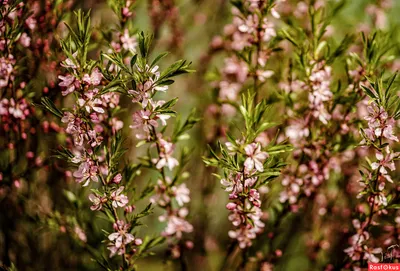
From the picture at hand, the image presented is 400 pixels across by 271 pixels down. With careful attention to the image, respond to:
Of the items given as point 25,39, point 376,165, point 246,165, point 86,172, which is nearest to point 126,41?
point 25,39

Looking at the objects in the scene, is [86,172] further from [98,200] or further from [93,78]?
[93,78]

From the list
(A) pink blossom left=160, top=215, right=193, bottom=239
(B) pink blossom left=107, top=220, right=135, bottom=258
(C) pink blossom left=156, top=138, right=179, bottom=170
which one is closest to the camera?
(B) pink blossom left=107, top=220, right=135, bottom=258

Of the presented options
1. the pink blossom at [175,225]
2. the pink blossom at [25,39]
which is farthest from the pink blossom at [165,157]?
the pink blossom at [25,39]

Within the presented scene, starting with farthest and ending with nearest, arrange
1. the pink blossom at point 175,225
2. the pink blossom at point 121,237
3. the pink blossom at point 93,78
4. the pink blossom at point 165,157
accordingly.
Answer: the pink blossom at point 175,225 < the pink blossom at point 165,157 < the pink blossom at point 121,237 < the pink blossom at point 93,78

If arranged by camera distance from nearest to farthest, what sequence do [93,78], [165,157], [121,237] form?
[93,78] < [121,237] < [165,157]

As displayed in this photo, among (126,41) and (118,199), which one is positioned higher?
(126,41)

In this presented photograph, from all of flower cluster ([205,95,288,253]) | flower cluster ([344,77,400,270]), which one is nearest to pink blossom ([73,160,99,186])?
flower cluster ([205,95,288,253])

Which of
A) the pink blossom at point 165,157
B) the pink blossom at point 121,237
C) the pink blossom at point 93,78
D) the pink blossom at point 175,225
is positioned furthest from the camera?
the pink blossom at point 175,225

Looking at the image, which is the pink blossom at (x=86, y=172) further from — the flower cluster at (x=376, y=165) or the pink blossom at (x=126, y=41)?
the flower cluster at (x=376, y=165)

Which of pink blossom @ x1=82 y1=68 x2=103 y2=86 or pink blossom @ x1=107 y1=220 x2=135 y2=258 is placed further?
pink blossom @ x1=107 y1=220 x2=135 y2=258

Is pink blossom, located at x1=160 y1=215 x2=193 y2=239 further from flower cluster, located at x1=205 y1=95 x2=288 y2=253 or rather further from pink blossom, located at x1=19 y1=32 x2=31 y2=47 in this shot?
pink blossom, located at x1=19 y1=32 x2=31 y2=47

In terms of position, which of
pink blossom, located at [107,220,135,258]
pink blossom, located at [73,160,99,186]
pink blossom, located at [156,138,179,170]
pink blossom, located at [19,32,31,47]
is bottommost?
pink blossom, located at [107,220,135,258]

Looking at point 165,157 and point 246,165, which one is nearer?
point 246,165

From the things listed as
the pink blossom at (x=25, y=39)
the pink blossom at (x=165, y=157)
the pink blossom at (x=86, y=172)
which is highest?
the pink blossom at (x=25, y=39)
